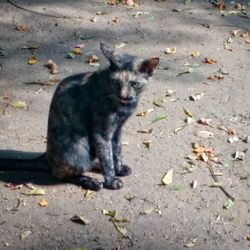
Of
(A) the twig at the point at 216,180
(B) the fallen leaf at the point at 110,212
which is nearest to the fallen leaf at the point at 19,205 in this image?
(B) the fallen leaf at the point at 110,212

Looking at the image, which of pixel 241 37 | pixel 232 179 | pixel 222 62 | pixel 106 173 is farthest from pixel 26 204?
pixel 241 37

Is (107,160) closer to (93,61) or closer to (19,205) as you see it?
(19,205)

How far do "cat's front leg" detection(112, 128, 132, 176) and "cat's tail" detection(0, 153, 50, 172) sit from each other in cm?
62

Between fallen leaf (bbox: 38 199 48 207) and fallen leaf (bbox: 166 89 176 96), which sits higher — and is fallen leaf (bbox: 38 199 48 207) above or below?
below

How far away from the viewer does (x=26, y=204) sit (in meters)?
5.22

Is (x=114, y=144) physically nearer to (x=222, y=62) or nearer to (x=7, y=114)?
(x=7, y=114)

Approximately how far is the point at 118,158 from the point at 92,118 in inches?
22.8

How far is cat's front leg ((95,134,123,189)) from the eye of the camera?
5.23 meters

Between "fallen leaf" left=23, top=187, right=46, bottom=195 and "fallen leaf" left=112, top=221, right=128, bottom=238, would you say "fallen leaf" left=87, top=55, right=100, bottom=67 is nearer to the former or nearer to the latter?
"fallen leaf" left=23, top=187, right=46, bottom=195

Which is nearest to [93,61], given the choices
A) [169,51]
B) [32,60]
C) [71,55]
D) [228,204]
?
[71,55]

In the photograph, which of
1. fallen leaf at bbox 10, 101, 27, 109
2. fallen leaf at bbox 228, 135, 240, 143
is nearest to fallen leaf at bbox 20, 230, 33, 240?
fallen leaf at bbox 10, 101, 27, 109

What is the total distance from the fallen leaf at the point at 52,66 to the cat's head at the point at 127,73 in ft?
8.32

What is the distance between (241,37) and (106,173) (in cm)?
406

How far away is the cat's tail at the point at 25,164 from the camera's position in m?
5.47
